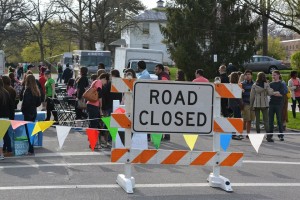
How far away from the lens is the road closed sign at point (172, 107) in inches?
345

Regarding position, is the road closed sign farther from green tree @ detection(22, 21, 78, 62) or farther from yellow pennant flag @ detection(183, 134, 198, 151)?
green tree @ detection(22, 21, 78, 62)

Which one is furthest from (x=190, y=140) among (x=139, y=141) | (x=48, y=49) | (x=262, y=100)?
(x=48, y=49)

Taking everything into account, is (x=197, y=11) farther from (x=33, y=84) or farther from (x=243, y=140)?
(x=33, y=84)

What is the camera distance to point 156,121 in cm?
878

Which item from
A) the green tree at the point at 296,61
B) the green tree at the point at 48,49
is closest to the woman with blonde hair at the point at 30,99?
the green tree at the point at 296,61

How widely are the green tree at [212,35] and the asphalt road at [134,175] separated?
26.6 metres

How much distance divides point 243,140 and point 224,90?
6.92m

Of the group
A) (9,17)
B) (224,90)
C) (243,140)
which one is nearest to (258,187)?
(224,90)

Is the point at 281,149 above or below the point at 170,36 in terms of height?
below

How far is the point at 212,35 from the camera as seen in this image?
40.6m

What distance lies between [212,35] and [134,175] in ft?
103

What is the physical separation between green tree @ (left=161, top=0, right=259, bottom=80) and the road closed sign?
30.9 m

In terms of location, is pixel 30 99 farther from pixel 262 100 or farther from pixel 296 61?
pixel 296 61

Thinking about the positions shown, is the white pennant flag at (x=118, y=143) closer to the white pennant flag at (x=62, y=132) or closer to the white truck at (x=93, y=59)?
the white pennant flag at (x=62, y=132)
